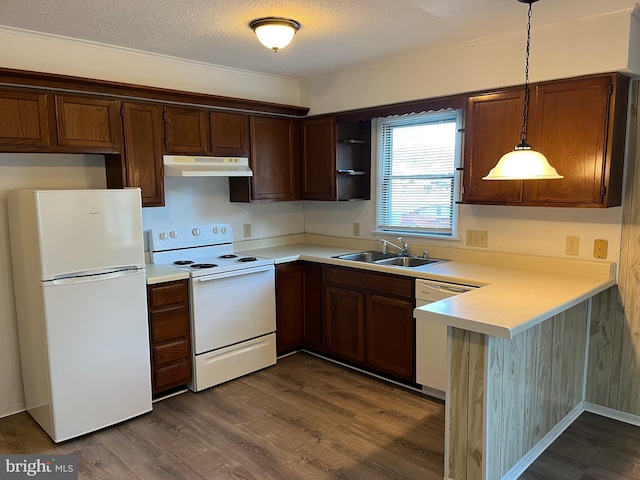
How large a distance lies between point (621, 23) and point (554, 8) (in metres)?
0.38

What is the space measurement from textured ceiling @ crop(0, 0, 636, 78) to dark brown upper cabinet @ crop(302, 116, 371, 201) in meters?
0.73

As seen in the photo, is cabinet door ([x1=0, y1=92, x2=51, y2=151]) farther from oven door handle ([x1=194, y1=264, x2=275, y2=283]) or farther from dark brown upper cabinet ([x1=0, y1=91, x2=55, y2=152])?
oven door handle ([x1=194, y1=264, x2=275, y2=283])

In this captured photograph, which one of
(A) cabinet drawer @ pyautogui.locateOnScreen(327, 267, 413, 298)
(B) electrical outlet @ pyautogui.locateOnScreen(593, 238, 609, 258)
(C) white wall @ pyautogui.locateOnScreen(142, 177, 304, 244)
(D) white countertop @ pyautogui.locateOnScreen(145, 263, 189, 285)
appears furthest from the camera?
(C) white wall @ pyautogui.locateOnScreen(142, 177, 304, 244)

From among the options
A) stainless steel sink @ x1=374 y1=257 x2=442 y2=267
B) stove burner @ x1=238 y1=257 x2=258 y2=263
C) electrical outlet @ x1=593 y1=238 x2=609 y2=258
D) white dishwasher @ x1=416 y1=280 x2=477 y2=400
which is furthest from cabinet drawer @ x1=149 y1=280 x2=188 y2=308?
electrical outlet @ x1=593 y1=238 x2=609 y2=258

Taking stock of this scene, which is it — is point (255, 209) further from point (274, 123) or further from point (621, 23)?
point (621, 23)

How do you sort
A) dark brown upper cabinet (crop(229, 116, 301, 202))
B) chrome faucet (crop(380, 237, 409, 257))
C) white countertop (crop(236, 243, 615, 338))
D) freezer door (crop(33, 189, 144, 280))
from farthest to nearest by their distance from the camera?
dark brown upper cabinet (crop(229, 116, 301, 202)), chrome faucet (crop(380, 237, 409, 257)), freezer door (crop(33, 189, 144, 280)), white countertop (crop(236, 243, 615, 338))

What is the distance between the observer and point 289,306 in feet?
13.2

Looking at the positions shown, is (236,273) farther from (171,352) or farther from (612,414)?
(612,414)

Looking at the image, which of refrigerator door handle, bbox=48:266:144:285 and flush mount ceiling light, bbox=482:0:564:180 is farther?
refrigerator door handle, bbox=48:266:144:285

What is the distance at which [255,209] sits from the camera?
14.5ft

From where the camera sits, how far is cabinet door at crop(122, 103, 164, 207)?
10.7ft

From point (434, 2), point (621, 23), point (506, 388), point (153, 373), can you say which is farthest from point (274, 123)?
point (506, 388)

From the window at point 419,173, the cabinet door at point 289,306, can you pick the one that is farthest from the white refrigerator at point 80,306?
the window at point 419,173

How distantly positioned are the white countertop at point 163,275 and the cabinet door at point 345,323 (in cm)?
120
